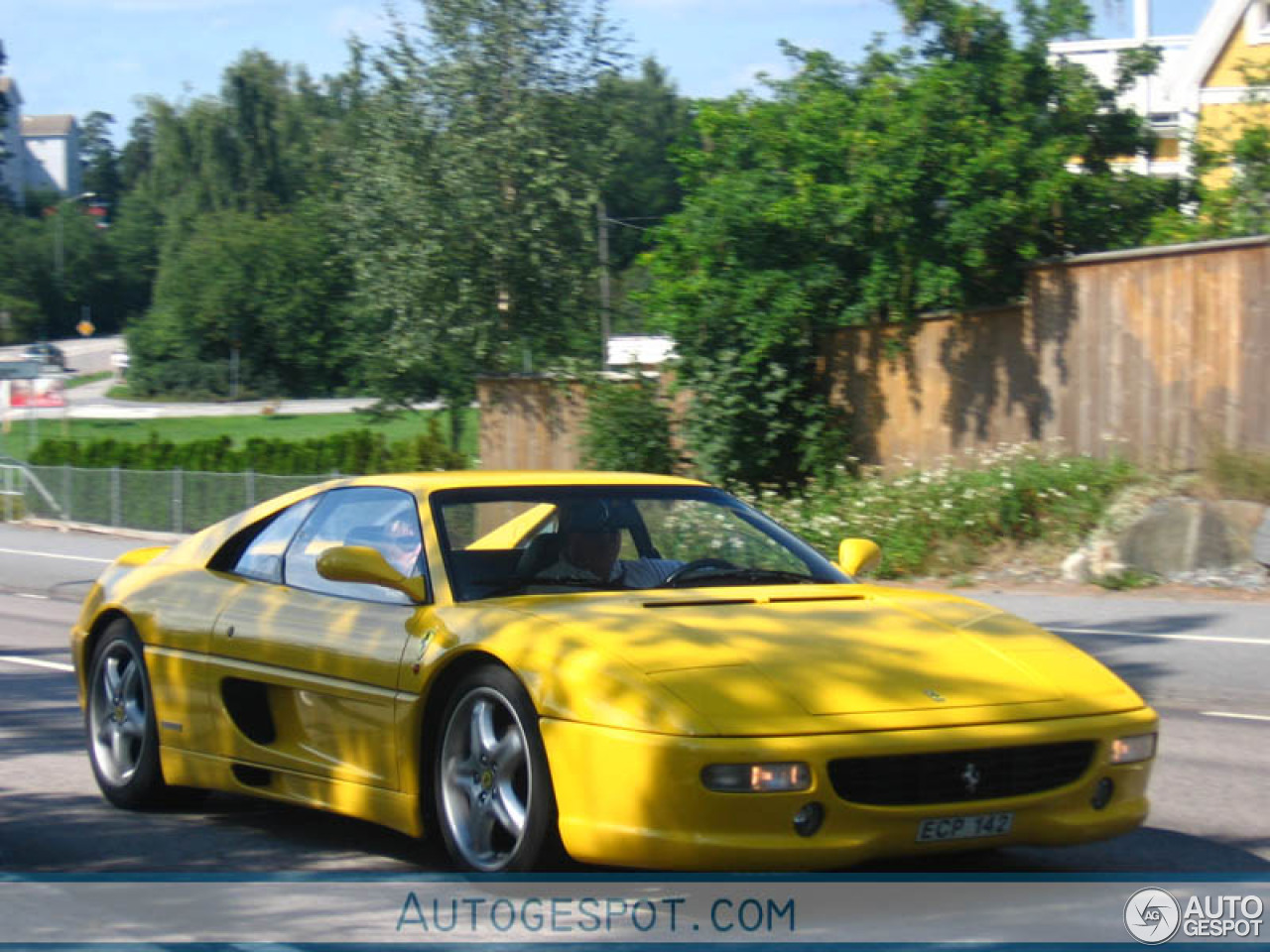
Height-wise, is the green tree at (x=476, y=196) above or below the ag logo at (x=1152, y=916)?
above

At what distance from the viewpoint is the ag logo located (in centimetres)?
485

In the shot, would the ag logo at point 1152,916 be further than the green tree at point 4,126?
No

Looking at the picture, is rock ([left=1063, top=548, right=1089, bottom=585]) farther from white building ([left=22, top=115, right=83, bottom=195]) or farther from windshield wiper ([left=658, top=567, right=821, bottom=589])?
white building ([left=22, top=115, right=83, bottom=195])

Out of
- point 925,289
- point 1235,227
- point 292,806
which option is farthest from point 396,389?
point 292,806

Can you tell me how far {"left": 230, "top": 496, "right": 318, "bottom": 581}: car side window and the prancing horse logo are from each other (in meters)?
2.92

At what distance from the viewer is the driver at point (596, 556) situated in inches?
240

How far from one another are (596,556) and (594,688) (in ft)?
4.38

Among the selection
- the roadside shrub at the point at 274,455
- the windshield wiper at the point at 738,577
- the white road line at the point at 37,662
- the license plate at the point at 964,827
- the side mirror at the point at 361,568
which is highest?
the side mirror at the point at 361,568

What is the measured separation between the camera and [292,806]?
7098 mm

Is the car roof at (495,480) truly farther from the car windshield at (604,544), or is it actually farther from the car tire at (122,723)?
the car tire at (122,723)

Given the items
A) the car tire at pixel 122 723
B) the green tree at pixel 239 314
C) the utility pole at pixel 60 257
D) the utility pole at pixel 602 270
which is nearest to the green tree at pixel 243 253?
the green tree at pixel 239 314

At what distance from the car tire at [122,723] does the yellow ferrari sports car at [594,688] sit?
0.02m

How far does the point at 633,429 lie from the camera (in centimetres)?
2064

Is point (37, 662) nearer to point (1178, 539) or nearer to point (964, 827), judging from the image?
point (1178, 539)
